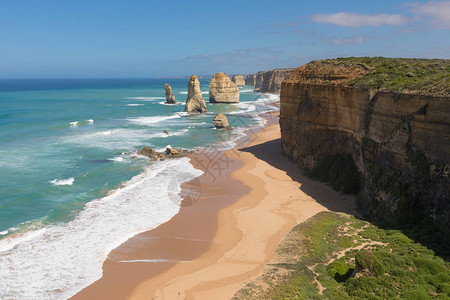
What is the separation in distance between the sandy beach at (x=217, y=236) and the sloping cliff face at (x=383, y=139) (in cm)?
265

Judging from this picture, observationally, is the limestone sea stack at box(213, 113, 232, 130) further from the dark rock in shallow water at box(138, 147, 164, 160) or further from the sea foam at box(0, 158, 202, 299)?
the sea foam at box(0, 158, 202, 299)

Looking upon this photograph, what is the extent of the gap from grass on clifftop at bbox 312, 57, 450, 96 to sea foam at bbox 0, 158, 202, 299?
14855mm

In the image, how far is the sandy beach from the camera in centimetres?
1408

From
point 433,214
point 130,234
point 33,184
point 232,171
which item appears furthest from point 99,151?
point 433,214

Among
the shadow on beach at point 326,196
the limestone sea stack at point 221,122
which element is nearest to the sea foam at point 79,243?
the shadow on beach at point 326,196

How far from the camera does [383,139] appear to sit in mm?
18812

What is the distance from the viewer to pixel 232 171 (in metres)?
30.8

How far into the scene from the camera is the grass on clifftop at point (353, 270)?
1186 centimetres

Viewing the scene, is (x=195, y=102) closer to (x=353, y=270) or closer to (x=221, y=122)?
(x=221, y=122)

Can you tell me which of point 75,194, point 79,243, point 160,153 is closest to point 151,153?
point 160,153

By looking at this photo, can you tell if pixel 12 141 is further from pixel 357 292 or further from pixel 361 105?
pixel 357 292

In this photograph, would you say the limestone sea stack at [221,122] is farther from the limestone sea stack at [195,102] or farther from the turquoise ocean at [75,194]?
the limestone sea stack at [195,102]

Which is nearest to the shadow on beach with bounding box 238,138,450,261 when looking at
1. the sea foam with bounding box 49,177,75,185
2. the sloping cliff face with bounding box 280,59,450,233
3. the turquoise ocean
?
the sloping cliff face with bounding box 280,59,450,233

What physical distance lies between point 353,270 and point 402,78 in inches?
477
